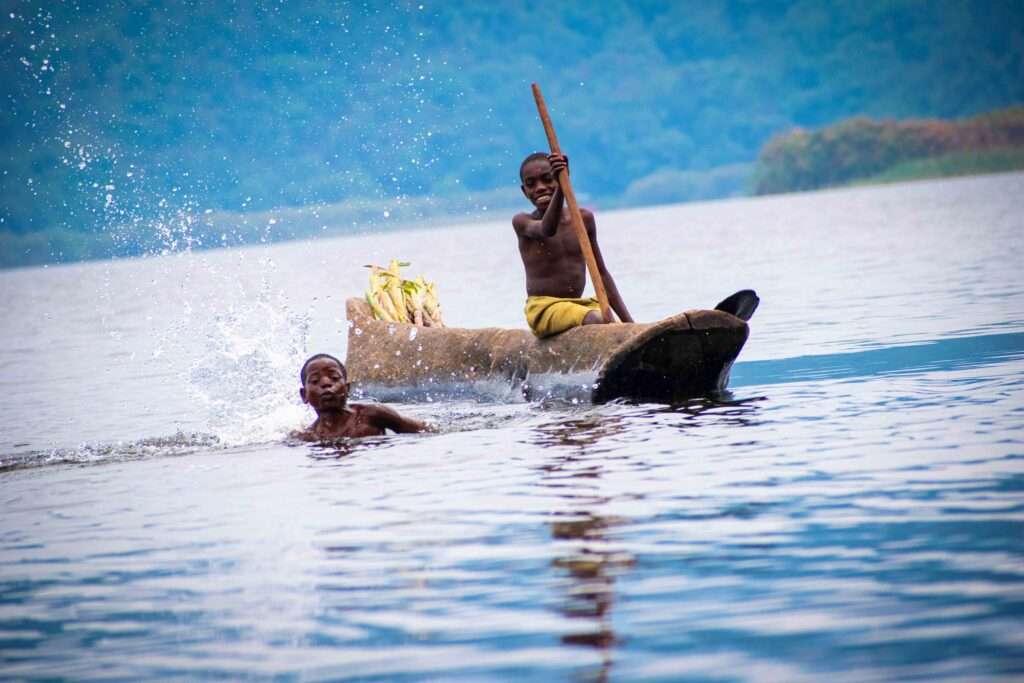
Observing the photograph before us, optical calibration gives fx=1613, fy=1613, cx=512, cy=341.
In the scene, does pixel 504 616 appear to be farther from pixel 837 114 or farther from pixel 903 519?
pixel 837 114

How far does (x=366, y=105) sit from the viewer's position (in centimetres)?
17500

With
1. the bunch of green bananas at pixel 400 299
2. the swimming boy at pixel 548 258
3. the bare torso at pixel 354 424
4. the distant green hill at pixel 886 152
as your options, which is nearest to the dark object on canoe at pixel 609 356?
the swimming boy at pixel 548 258

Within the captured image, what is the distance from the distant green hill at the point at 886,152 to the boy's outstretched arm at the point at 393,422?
11961cm

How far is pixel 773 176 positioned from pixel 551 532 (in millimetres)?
139745

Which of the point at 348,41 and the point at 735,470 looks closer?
the point at 735,470

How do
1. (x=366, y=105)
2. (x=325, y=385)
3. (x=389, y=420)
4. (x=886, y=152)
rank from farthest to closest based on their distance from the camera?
(x=366, y=105)
(x=886, y=152)
(x=389, y=420)
(x=325, y=385)

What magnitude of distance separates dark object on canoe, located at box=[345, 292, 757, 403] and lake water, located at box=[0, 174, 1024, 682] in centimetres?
25

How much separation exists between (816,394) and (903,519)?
4447mm

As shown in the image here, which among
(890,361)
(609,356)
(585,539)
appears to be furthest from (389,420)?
Answer: (890,361)

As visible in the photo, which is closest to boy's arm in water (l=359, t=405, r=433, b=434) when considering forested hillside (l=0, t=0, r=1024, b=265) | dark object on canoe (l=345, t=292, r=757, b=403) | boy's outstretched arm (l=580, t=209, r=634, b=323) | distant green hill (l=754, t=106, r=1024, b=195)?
dark object on canoe (l=345, t=292, r=757, b=403)

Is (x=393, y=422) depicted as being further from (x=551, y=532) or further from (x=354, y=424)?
(x=551, y=532)

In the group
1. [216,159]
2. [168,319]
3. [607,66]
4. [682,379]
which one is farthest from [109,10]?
[682,379]

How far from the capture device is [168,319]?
3466 centimetres

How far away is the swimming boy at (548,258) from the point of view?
1184 cm
